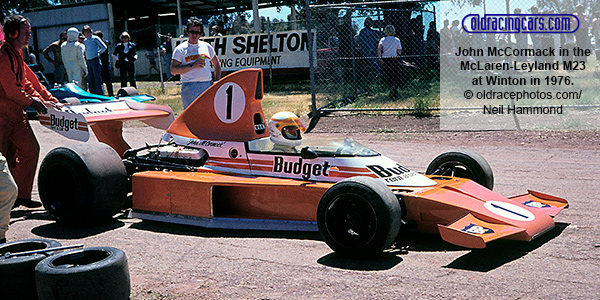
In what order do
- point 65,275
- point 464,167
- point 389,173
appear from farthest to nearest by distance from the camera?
point 464,167, point 389,173, point 65,275

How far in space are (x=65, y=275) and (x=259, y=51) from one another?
16922 millimetres

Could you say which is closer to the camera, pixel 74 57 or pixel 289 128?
pixel 289 128

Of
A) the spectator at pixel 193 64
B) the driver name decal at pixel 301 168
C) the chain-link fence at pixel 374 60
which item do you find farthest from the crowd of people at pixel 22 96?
the chain-link fence at pixel 374 60

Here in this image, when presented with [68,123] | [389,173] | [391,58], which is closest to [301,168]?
[389,173]

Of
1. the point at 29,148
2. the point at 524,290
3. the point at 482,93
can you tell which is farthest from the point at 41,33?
the point at 524,290

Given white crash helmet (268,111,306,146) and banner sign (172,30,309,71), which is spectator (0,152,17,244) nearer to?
white crash helmet (268,111,306,146)

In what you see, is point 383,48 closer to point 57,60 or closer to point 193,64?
point 193,64

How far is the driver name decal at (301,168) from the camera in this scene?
5543 millimetres

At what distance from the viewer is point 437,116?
1256 centimetres

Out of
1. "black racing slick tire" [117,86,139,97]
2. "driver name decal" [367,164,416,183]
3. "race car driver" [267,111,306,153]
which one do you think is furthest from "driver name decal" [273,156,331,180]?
"black racing slick tire" [117,86,139,97]

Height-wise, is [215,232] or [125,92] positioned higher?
[125,92]

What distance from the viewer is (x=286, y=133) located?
592 centimetres

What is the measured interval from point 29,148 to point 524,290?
542 centimetres

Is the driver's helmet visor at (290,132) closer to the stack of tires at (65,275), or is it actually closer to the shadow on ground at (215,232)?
the shadow on ground at (215,232)
